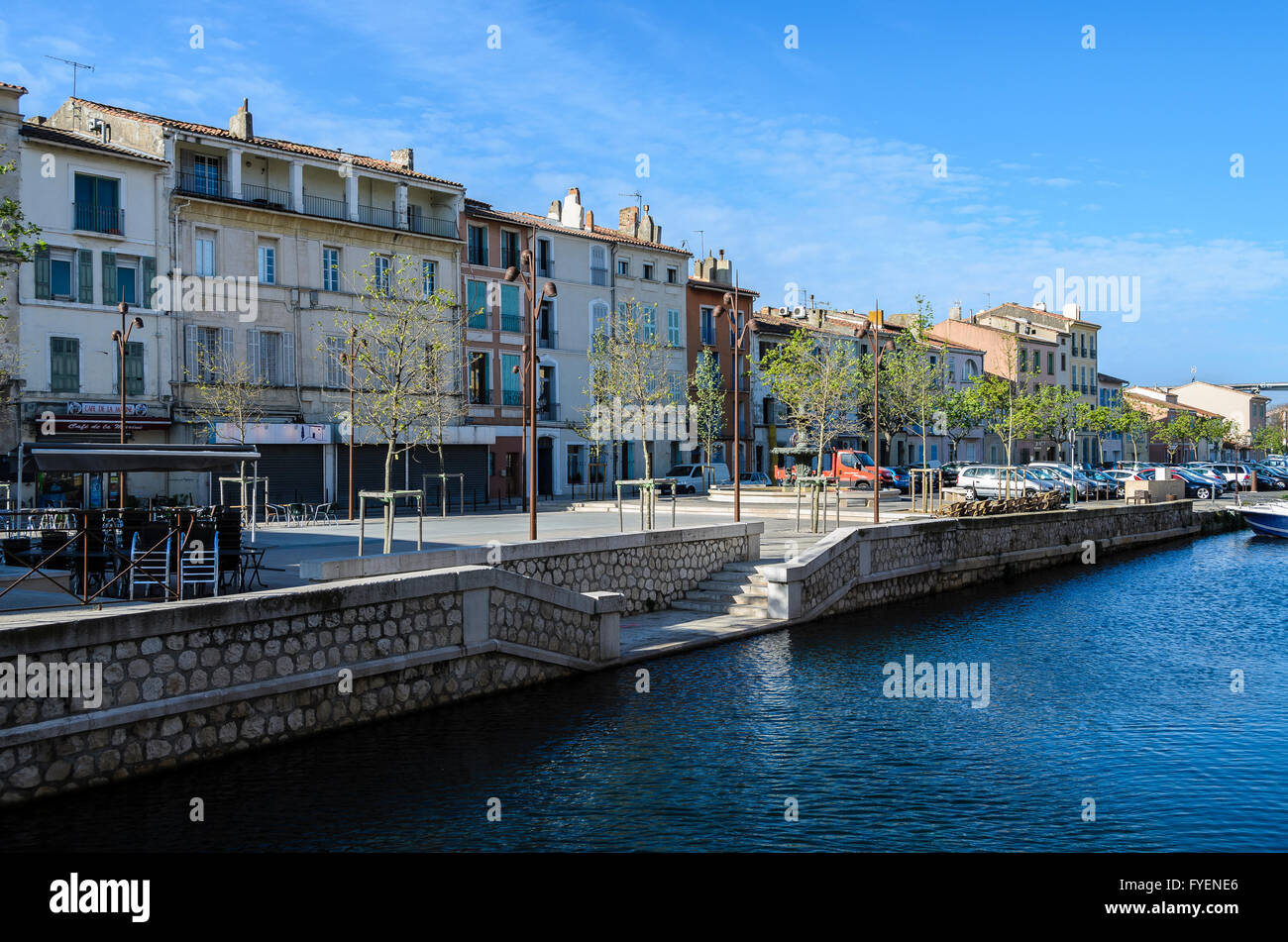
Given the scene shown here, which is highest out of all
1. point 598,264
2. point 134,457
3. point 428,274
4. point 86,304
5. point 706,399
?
point 598,264

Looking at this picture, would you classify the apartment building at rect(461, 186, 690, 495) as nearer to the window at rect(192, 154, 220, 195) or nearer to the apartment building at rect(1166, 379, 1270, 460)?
the window at rect(192, 154, 220, 195)

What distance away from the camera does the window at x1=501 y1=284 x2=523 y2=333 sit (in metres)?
46.4

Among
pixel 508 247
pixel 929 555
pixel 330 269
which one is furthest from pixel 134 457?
pixel 508 247

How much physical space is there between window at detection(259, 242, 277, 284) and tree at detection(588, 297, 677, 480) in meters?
15.3

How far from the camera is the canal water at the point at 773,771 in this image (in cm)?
836

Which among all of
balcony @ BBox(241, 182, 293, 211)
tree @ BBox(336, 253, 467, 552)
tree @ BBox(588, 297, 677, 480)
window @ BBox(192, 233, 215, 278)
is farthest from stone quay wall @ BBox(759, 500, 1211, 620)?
balcony @ BBox(241, 182, 293, 211)

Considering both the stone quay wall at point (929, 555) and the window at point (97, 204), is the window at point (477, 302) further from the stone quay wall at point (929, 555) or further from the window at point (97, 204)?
the stone quay wall at point (929, 555)

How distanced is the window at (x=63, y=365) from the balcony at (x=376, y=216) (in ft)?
39.2

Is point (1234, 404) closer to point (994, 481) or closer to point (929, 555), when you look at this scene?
point (994, 481)

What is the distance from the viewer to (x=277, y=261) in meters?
A: 37.6

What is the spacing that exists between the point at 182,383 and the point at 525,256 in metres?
20.0

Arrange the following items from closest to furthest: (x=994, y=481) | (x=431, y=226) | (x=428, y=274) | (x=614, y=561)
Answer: (x=614, y=561), (x=994, y=481), (x=428, y=274), (x=431, y=226)

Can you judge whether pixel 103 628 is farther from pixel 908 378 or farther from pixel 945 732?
pixel 908 378

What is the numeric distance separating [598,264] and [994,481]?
21593mm
